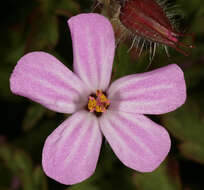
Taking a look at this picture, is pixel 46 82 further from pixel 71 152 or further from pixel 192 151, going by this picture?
pixel 192 151

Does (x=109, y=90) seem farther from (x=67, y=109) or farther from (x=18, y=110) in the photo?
(x=18, y=110)

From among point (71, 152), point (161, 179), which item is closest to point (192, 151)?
point (161, 179)

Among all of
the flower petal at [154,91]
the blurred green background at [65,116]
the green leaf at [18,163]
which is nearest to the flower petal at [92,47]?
the flower petal at [154,91]

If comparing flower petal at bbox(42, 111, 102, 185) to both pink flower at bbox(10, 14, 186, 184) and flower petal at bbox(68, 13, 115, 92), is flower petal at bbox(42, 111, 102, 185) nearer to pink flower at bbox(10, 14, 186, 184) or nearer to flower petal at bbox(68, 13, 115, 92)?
pink flower at bbox(10, 14, 186, 184)

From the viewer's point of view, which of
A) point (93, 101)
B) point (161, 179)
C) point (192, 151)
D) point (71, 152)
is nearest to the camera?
point (71, 152)

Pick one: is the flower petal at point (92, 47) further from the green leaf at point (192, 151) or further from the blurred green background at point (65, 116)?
the green leaf at point (192, 151)

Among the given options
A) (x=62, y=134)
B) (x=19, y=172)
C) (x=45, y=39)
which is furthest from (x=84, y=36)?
(x=19, y=172)

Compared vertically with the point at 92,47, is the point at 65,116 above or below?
below
